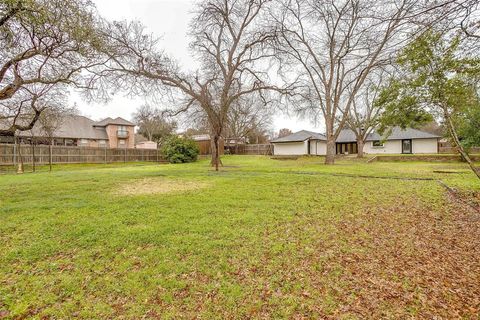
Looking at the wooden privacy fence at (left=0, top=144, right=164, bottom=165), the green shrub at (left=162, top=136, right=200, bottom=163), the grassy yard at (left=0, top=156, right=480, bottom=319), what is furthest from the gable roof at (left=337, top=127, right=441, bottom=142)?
the grassy yard at (left=0, top=156, right=480, bottom=319)

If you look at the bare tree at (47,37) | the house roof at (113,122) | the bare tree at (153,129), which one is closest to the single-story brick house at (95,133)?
the house roof at (113,122)

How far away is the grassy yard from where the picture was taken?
9.02 ft

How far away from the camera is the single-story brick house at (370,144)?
30766 millimetres

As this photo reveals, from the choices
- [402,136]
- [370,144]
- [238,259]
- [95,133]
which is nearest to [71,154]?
[95,133]

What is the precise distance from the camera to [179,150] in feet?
83.1

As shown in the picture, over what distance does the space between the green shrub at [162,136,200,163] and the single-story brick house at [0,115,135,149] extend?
17473mm

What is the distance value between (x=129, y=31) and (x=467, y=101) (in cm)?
1488

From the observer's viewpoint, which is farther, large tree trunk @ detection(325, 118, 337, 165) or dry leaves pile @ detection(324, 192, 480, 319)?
large tree trunk @ detection(325, 118, 337, 165)

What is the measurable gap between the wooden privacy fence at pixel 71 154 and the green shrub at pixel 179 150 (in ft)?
12.6

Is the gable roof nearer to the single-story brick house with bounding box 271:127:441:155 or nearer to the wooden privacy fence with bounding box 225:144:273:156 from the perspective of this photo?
the single-story brick house with bounding box 271:127:441:155

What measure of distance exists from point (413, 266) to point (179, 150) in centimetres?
2356

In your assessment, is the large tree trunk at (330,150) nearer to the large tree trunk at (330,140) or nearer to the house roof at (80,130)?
the large tree trunk at (330,140)

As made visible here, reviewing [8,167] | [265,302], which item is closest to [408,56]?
[265,302]

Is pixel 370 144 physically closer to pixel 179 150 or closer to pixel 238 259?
pixel 179 150
